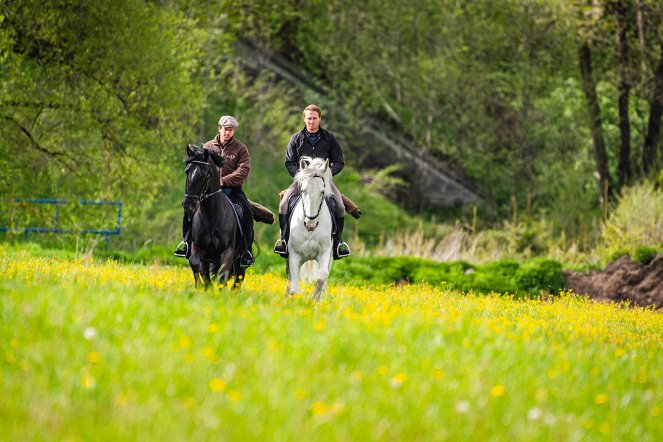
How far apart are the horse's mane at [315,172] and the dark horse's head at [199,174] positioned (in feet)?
3.41

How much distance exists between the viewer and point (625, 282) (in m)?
19.2

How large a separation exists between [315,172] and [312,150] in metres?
1.28

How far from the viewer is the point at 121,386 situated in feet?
21.0

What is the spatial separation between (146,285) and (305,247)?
2.20 m

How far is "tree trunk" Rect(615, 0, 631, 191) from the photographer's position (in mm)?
28878

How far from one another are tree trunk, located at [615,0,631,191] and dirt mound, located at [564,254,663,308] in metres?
10.5

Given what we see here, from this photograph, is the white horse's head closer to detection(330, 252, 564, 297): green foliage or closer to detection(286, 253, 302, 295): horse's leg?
detection(286, 253, 302, 295): horse's leg

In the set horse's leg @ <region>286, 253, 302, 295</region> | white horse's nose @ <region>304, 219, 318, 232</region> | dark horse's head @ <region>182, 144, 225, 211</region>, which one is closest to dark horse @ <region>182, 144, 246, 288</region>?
dark horse's head @ <region>182, 144, 225, 211</region>

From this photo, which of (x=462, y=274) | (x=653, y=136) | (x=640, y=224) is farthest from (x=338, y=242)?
(x=653, y=136)

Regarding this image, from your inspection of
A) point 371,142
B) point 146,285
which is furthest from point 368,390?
point 371,142

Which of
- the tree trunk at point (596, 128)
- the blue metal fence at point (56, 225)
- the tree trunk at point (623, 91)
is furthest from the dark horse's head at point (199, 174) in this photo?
the tree trunk at point (596, 128)

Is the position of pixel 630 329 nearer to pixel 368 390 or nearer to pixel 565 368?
pixel 565 368

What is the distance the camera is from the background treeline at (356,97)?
20.6 m

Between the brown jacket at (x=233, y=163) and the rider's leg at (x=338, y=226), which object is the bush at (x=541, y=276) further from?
the brown jacket at (x=233, y=163)
